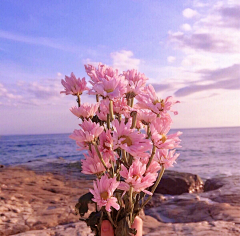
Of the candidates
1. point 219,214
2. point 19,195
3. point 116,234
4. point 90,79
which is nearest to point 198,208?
point 219,214

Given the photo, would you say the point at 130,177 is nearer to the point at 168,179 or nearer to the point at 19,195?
the point at 19,195

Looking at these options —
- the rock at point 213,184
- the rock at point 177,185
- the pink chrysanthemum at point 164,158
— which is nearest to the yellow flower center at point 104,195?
the pink chrysanthemum at point 164,158

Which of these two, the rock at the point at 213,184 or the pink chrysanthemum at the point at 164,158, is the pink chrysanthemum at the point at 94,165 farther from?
the rock at the point at 213,184

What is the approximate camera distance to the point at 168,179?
758cm

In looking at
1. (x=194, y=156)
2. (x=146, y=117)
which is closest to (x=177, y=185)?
(x=146, y=117)

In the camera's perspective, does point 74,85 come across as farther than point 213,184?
No

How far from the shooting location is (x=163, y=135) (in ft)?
4.74

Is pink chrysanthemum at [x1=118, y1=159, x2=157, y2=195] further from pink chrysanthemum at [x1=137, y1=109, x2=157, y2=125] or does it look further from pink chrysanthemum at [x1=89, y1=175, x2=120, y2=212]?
pink chrysanthemum at [x1=137, y1=109, x2=157, y2=125]

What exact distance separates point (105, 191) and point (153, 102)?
0.49 metres

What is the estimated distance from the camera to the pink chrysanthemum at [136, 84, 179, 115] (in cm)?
144

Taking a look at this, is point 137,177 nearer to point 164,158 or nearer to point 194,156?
point 164,158

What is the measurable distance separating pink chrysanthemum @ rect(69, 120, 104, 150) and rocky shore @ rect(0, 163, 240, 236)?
2.04 meters

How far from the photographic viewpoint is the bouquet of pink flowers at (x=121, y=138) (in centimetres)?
138

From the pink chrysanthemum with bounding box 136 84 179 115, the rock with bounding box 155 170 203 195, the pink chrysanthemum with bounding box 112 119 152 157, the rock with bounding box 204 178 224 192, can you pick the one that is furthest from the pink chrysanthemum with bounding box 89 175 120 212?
the rock with bounding box 204 178 224 192
